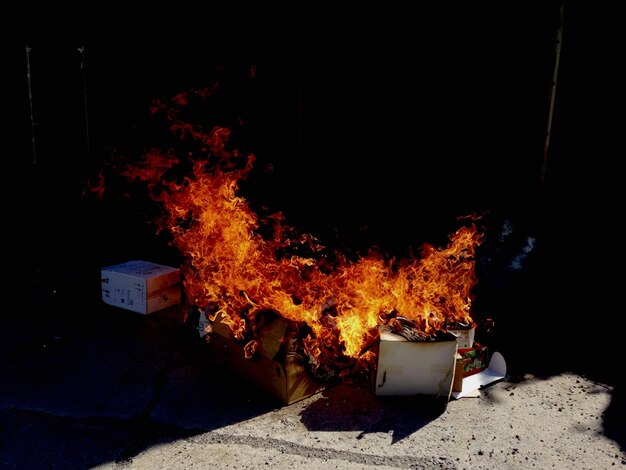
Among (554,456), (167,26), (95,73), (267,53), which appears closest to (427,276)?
(554,456)

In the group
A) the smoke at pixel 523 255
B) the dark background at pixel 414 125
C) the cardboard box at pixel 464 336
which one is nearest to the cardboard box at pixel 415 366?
the cardboard box at pixel 464 336

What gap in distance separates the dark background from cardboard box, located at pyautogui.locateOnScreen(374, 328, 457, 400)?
4.30 ft

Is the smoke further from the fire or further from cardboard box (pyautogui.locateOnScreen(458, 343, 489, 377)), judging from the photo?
cardboard box (pyautogui.locateOnScreen(458, 343, 489, 377))

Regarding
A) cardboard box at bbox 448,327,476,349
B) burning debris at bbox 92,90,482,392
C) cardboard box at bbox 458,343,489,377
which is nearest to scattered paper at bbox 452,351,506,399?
cardboard box at bbox 458,343,489,377

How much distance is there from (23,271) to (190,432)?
4368 mm

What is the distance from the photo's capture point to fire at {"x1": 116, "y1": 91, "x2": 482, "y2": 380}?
156 inches

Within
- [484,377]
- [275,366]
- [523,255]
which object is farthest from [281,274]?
[523,255]

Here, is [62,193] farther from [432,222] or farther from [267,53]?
[432,222]

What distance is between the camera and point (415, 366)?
12.0 feet

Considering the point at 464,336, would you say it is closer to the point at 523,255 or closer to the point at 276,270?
the point at 523,255

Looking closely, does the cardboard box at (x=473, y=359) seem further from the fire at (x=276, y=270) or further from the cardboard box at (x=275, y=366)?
the cardboard box at (x=275, y=366)

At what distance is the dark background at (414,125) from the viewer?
15.5 feet

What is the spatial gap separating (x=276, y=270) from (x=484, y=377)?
2042mm

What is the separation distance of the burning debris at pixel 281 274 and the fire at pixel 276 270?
1cm
